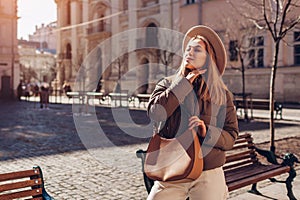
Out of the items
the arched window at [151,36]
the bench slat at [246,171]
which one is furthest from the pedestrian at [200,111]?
the arched window at [151,36]

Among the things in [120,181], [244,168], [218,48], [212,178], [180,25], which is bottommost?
[120,181]

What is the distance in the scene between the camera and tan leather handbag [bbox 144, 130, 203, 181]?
7.69ft

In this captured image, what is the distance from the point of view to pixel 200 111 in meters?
2.43

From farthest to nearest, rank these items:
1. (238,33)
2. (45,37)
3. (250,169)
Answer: (45,37) < (238,33) < (250,169)

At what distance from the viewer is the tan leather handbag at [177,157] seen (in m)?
2.34

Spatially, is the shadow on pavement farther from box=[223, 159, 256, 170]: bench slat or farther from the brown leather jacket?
the brown leather jacket

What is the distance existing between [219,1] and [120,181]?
24624 mm

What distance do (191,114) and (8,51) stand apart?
34260 millimetres

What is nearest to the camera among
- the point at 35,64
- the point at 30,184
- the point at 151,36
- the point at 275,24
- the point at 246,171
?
the point at 30,184

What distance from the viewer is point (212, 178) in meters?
2.49

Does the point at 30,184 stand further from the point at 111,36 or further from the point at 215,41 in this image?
the point at 111,36

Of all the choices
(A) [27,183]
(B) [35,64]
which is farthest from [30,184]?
(B) [35,64]

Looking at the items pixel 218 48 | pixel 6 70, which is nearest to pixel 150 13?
pixel 6 70

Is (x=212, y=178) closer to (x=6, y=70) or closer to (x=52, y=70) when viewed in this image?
(x=6, y=70)
